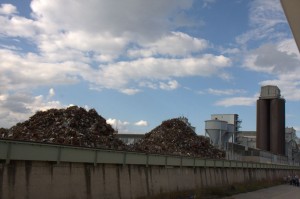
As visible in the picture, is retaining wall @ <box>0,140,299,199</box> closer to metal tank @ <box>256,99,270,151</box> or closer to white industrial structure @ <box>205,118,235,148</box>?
white industrial structure @ <box>205,118,235,148</box>

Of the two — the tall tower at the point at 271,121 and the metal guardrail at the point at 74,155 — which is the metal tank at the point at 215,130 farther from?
the metal guardrail at the point at 74,155

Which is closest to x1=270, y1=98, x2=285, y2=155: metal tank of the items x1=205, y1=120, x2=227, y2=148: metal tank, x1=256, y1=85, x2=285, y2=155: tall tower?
x1=256, y1=85, x2=285, y2=155: tall tower

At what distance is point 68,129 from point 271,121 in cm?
10068

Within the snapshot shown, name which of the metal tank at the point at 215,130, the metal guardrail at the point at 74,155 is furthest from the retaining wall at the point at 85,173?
→ the metal tank at the point at 215,130

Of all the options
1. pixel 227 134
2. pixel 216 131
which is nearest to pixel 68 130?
pixel 216 131

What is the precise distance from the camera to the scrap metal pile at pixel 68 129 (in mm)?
24484

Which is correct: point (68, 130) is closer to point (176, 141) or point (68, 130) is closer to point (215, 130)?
A: point (176, 141)

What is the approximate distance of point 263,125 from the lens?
119875 mm

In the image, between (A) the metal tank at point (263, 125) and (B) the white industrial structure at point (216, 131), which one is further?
(A) the metal tank at point (263, 125)

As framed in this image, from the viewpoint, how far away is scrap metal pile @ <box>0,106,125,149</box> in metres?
24.5

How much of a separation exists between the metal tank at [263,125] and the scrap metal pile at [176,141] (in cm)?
7043

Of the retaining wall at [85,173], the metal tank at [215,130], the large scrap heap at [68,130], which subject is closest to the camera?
the retaining wall at [85,173]

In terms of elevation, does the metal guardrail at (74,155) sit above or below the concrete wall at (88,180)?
above

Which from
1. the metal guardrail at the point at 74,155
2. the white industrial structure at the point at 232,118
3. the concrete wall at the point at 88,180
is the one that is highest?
the white industrial structure at the point at 232,118
